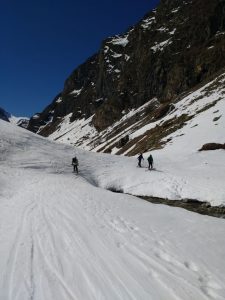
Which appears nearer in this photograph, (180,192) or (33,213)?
(33,213)

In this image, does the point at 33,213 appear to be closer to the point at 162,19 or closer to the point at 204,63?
the point at 204,63

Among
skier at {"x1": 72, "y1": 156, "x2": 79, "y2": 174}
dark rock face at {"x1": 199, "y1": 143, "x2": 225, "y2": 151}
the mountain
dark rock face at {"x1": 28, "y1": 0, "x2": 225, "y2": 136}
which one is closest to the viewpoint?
skier at {"x1": 72, "y1": 156, "x2": 79, "y2": 174}

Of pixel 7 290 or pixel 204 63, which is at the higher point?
pixel 204 63

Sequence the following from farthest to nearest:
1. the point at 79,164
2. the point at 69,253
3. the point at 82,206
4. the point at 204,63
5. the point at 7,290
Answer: the point at 204,63
the point at 79,164
the point at 82,206
the point at 69,253
the point at 7,290

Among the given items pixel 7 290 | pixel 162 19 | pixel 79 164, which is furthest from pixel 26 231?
pixel 162 19

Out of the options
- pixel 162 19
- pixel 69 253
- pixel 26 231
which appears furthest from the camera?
pixel 162 19

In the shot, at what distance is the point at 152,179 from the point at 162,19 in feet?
429

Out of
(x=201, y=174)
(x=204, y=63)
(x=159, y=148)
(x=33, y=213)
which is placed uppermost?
(x=204, y=63)

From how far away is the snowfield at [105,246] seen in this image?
7.65 m

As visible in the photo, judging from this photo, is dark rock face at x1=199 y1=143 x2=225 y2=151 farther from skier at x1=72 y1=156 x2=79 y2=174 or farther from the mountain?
the mountain

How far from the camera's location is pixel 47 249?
33.4 feet

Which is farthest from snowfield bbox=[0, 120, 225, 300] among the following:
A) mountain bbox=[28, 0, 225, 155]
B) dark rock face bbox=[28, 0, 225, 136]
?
dark rock face bbox=[28, 0, 225, 136]

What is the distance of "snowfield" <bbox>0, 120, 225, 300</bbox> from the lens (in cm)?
765

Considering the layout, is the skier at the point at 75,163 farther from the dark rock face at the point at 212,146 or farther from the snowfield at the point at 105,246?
the dark rock face at the point at 212,146
